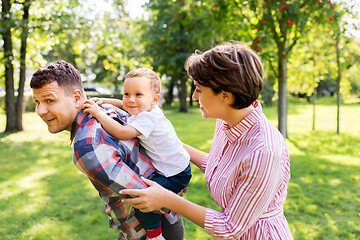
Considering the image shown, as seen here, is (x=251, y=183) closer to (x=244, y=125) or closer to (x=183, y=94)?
(x=244, y=125)

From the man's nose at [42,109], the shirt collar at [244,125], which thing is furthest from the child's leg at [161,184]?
the man's nose at [42,109]

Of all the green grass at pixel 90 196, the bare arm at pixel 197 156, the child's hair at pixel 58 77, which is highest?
the child's hair at pixel 58 77

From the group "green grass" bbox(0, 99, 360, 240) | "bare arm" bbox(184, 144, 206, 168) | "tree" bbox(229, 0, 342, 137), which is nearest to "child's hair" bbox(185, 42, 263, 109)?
"bare arm" bbox(184, 144, 206, 168)

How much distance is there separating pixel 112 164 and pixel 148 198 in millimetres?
283

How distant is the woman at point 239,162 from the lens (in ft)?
5.26

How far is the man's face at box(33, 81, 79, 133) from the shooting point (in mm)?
1770

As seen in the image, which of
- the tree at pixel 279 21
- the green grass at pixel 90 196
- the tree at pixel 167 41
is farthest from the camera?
the tree at pixel 167 41

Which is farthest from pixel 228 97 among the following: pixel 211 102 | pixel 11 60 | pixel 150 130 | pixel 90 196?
pixel 11 60

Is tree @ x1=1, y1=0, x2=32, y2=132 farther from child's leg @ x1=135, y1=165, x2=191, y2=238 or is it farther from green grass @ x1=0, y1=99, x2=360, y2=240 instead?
child's leg @ x1=135, y1=165, x2=191, y2=238

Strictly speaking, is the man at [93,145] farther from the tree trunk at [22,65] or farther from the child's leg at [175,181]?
the tree trunk at [22,65]

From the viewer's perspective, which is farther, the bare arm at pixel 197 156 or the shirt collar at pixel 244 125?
the bare arm at pixel 197 156

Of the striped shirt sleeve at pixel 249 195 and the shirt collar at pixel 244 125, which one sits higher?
the shirt collar at pixel 244 125

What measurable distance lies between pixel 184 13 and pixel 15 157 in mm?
9201

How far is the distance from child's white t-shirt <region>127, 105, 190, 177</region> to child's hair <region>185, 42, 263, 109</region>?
0.56m
